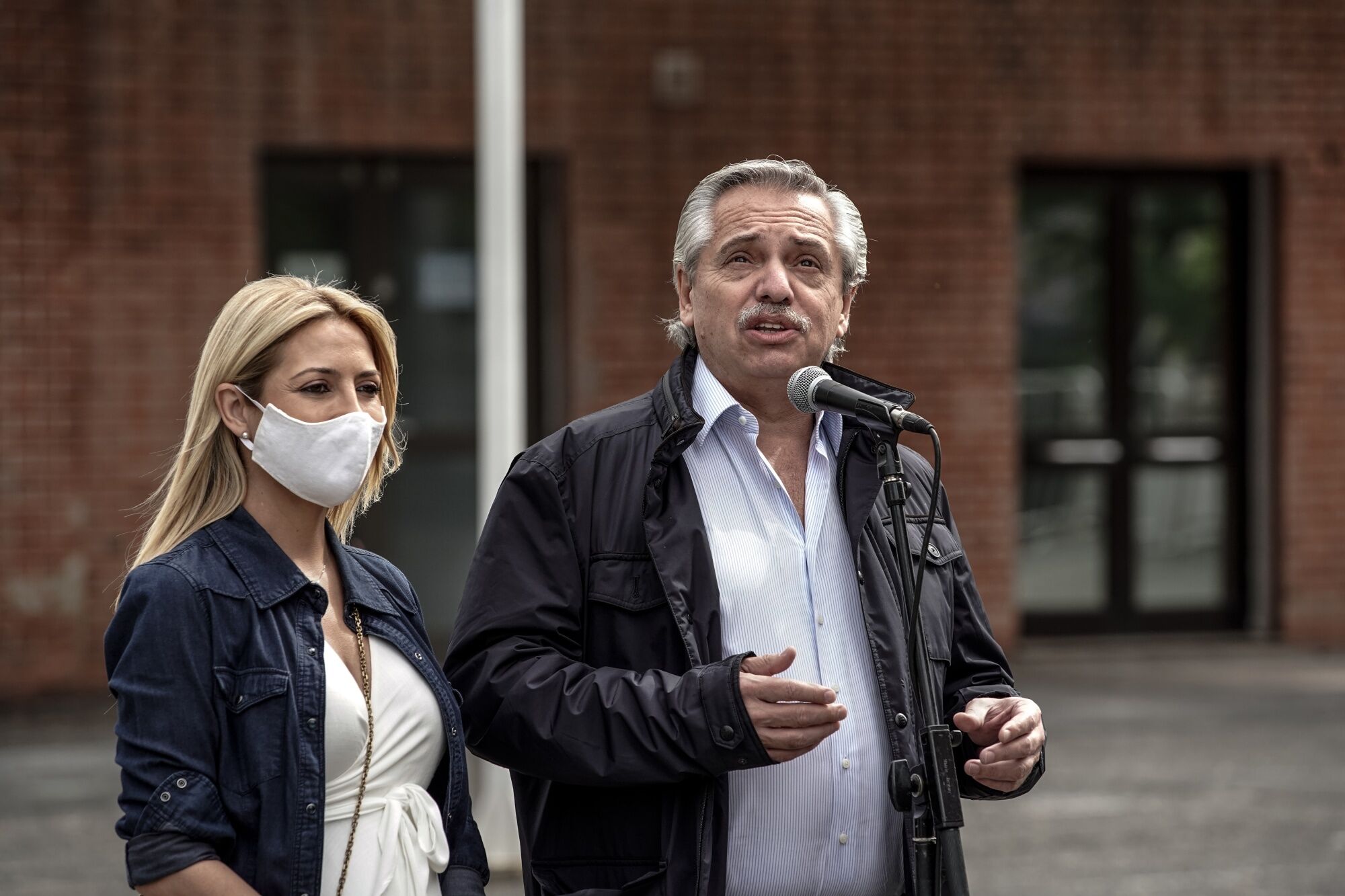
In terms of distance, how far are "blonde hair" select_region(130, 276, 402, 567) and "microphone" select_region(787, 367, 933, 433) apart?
2.35 feet

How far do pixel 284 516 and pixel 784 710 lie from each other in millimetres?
876

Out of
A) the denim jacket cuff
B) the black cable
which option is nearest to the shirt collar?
the black cable

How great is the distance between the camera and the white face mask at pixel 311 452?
2812 millimetres

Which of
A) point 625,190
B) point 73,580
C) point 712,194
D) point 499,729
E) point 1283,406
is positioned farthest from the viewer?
point 1283,406

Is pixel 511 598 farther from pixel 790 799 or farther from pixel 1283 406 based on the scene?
pixel 1283 406

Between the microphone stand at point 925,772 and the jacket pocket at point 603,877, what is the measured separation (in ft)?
1.40

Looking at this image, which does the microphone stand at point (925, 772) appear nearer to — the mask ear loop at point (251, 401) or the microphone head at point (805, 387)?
the microphone head at point (805, 387)

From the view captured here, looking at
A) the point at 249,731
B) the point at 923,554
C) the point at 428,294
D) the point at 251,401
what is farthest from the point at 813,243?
the point at 428,294

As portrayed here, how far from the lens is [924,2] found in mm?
11023

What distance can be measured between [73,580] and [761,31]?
17.0ft

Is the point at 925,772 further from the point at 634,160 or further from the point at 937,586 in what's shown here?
the point at 634,160

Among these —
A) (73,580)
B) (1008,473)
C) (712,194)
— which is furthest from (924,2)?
(712,194)

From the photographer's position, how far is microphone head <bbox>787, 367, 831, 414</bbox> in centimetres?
300

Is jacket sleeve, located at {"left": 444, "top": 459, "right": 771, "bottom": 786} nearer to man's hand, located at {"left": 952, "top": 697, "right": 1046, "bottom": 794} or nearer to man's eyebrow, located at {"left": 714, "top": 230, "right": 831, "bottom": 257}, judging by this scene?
man's hand, located at {"left": 952, "top": 697, "right": 1046, "bottom": 794}
